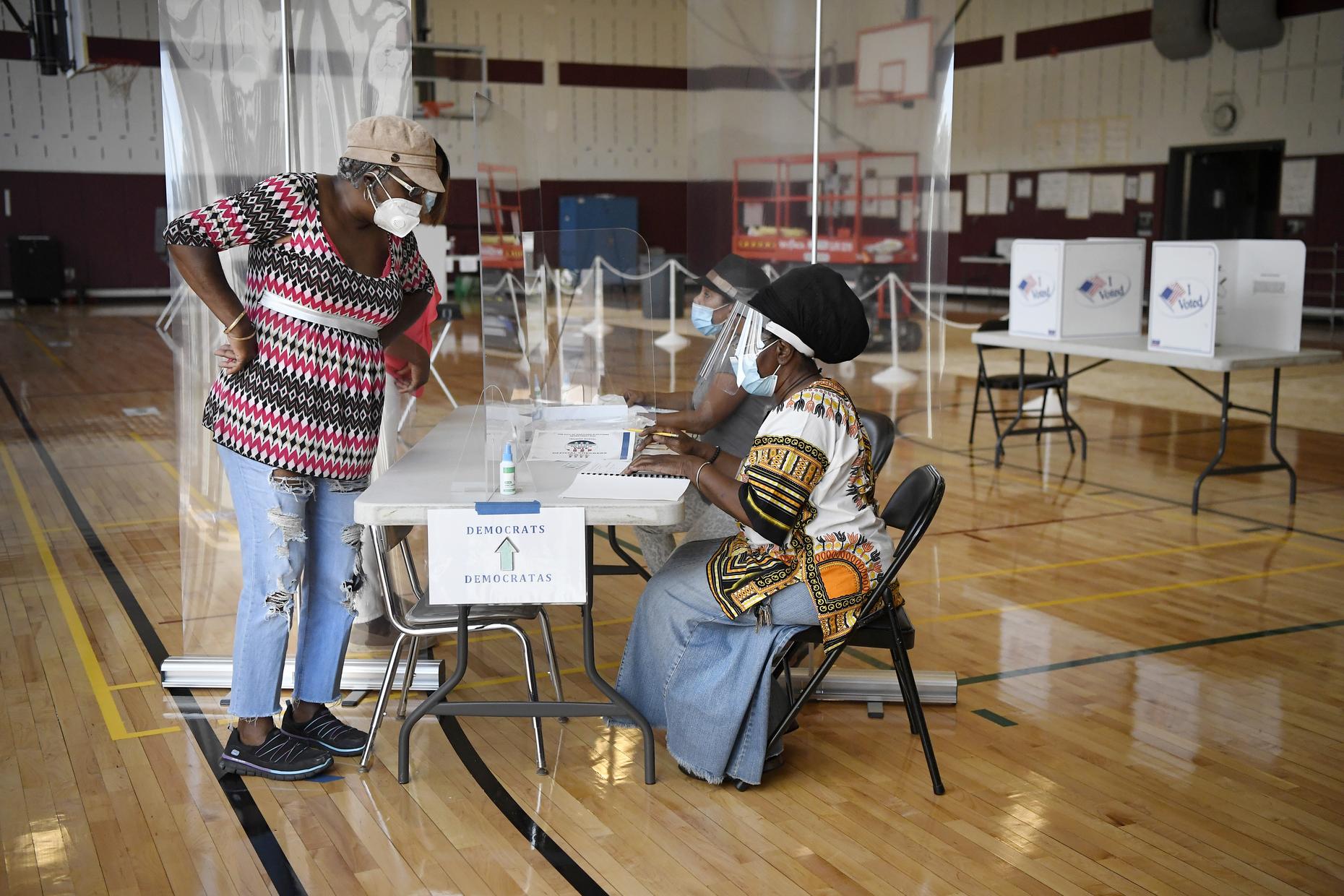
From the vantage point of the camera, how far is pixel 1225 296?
636 centimetres

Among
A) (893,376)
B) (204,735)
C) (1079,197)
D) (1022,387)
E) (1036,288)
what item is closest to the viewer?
(204,735)

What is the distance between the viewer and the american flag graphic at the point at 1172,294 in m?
6.18

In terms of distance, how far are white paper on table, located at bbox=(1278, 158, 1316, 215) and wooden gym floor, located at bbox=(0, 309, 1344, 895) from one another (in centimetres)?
1075

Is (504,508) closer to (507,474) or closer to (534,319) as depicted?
(507,474)

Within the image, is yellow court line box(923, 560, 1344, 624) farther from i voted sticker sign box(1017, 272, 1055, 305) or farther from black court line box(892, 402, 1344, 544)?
i voted sticker sign box(1017, 272, 1055, 305)

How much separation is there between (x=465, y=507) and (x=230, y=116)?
5.24 ft

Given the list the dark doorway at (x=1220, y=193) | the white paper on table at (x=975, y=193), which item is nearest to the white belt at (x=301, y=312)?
the dark doorway at (x=1220, y=193)

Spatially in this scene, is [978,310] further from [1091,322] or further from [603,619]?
[603,619]

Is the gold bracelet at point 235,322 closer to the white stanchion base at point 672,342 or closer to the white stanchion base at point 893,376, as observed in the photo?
the white stanchion base at point 893,376

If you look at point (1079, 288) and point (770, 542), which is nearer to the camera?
point (770, 542)

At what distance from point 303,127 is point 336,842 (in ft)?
6.84

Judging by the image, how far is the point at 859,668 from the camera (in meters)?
3.87

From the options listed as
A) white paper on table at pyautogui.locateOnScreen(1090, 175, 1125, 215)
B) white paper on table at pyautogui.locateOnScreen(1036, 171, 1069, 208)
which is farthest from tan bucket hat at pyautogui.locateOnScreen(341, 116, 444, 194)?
white paper on table at pyautogui.locateOnScreen(1036, 171, 1069, 208)

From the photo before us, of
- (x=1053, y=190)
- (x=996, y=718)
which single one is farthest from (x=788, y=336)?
(x=1053, y=190)
